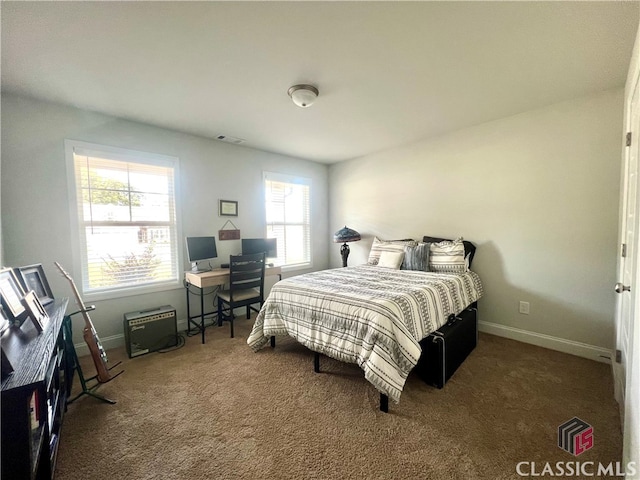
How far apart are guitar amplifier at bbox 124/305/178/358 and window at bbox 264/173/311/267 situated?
1824 millimetres

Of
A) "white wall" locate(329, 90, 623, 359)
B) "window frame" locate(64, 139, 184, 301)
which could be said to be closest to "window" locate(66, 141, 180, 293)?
"window frame" locate(64, 139, 184, 301)

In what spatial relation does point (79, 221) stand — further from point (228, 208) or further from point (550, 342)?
point (550, 342)

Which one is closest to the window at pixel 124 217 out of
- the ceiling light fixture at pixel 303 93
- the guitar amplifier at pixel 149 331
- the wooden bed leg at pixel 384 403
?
the guitar amplifier at pixel 149 331

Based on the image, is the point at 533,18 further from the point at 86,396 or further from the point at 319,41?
the point at 86,396

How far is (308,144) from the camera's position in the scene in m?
3.65

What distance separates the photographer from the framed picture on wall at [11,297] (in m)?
1.35

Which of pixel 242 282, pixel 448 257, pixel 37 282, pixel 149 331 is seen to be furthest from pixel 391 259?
pixel 37 282

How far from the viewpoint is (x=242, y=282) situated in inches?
120

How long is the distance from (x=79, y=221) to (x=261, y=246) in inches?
77.9

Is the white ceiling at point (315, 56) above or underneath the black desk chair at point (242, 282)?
above

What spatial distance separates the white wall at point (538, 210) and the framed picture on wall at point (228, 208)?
2515mm

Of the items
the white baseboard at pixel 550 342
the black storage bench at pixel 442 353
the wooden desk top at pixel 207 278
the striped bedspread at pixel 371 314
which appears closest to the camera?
the striped bedspread at pixel 371 314

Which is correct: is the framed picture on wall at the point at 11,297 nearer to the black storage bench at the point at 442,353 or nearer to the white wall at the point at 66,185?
the white wall at the point at 66,185

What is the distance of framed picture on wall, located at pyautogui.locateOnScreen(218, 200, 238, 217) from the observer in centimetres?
350
